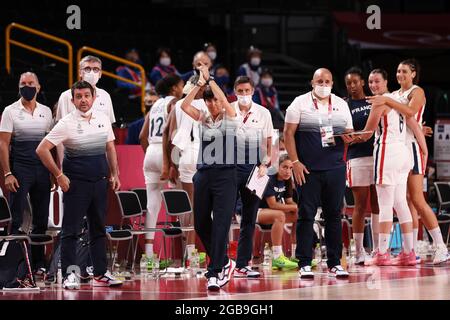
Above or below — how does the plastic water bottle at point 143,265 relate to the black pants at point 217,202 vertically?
below

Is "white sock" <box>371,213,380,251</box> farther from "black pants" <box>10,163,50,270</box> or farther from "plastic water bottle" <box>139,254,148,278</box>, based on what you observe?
"black pants" <box>10,163,50,270</box>

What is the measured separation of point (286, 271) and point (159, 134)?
2036mm

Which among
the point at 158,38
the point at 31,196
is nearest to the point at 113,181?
the point at 31,196

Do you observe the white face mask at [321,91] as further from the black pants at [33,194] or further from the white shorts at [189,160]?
the black pants at [33,194]

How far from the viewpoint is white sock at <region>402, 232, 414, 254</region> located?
1120cm

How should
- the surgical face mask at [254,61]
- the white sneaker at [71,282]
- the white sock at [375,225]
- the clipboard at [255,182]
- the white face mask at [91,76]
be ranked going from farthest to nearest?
the surgical face mask at [254,61]
the white sock at [375,225]
the white face mask at [91,76]
the clipboard at [255,182]
the white sneaker at [71,282]

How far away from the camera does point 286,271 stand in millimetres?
11219

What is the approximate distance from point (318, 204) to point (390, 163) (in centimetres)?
132

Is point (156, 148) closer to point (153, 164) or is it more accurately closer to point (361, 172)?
point (153, 164)

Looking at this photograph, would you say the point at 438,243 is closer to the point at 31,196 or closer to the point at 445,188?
the point at 445,188

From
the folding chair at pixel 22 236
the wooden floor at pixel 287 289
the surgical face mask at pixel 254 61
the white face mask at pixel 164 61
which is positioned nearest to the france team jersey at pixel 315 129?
the wooden floor at pixel 287 289

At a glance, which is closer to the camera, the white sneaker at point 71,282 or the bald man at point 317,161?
the white sneaker at point 71,282

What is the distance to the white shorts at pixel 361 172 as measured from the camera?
37.1 feet
